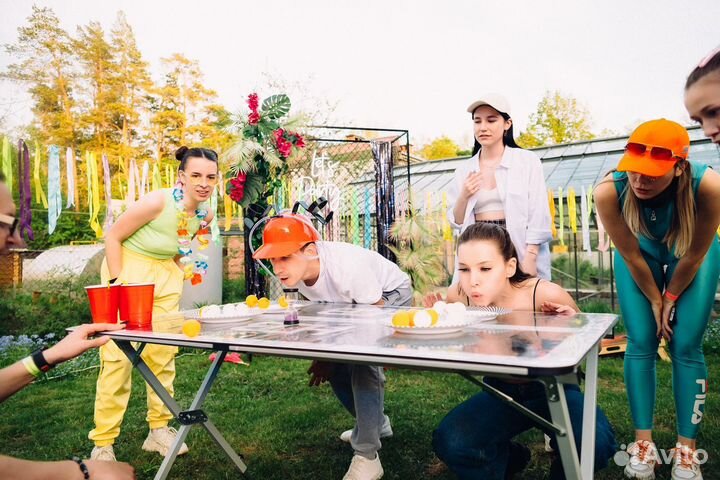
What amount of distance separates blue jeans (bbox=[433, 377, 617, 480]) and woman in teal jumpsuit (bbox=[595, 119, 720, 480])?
64 cm

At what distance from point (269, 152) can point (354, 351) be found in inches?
139

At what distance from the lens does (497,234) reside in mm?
2230

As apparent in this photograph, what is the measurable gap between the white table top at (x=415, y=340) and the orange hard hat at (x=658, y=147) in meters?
0.55

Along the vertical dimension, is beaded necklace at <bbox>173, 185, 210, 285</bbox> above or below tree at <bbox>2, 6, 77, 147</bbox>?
below

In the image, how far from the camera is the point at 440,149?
30922 millimetres

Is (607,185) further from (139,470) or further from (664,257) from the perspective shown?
(139,470)

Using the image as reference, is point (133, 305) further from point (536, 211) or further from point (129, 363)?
point (536, 211)

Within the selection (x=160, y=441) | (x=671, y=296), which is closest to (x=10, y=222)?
(x=160, y=441)

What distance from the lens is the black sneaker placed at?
92.5 inches

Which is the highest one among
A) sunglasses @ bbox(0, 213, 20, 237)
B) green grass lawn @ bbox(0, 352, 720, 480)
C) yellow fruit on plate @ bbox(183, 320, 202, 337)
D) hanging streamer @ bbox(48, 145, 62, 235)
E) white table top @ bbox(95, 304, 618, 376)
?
hanging streamer @ bbox(48, 145, 62, 235)

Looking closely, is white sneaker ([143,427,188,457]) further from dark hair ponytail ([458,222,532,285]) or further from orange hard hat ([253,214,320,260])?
dark hair ponytail ([458,222,532,285])

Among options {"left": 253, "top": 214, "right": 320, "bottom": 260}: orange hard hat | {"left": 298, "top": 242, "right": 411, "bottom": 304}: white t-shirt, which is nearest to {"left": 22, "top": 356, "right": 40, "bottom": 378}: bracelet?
{"left": 253, "top": 214, "right": 320, "bottom": 260}: orange hard hat

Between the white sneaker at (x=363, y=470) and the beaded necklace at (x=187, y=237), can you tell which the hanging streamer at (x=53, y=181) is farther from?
the white sneaker at (x=363, y=470)

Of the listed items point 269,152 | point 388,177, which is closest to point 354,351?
point 269,152
